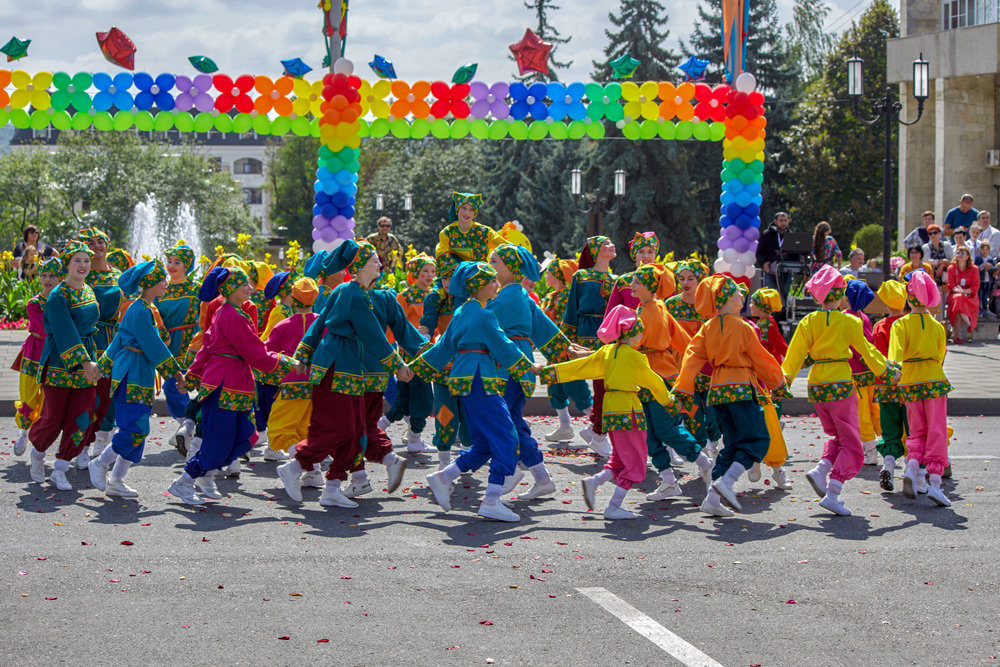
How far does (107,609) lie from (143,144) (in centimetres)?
6457

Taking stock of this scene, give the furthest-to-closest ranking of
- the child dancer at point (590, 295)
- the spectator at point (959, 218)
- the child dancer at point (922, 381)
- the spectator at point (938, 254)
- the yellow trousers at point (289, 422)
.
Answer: the spectator at point (959, 218) → the spectator at point (938, 254) → the child dancer at point (590, 295) → the yellow trousers at point (289, 422) → the child dancer at point (922, 381)

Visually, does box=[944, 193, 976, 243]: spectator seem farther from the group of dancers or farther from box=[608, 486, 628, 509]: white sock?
box=[608, 486, 628, 509]: white sock

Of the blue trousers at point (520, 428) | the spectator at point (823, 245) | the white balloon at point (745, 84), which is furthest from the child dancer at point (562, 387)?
the white balloon at point (745, 84)

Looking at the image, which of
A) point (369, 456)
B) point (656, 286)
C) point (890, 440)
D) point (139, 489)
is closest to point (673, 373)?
point (656, 286)

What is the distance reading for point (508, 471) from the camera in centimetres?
796

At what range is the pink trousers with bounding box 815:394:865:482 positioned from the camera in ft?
26.6

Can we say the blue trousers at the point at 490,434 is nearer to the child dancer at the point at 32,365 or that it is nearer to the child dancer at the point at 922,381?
the child dancer at the point at 922,381

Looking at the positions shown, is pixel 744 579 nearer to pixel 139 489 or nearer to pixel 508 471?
pixel 508 471

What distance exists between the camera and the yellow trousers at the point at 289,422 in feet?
30.7

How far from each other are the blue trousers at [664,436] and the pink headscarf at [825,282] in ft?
4.32

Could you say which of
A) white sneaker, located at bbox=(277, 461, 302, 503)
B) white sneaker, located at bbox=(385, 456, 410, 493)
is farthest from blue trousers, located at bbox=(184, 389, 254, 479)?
white sneaker, located at bbox=(385, 456, 410, 493)

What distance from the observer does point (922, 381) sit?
8.68 metres

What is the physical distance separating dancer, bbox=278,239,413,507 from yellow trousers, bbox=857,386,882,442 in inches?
156

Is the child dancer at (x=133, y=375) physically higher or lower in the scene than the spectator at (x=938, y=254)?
lower
